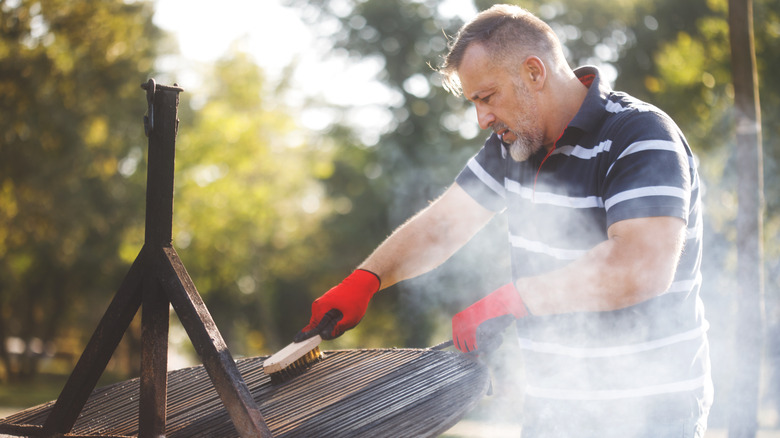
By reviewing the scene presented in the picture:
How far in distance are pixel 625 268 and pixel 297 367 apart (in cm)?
125

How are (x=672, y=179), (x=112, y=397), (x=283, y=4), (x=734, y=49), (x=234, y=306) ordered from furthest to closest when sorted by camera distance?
(x=234, y=306)
(x=283, y=4)
(x=734, y=49)
(x=112, y=397)
(x=672, y=179)

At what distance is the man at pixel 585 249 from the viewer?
158 centimetres

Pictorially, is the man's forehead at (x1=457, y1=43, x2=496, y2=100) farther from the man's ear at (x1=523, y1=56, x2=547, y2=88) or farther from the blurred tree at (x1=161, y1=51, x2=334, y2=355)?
the blurred tree at (x1=161, y1=51, x2=334, y2=355)

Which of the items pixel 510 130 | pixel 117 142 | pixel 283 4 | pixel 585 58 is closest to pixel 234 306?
pixel 117 142

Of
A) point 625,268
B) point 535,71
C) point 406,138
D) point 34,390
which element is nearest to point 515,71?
point 535,71

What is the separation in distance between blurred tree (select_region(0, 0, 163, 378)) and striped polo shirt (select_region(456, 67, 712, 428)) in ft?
38.6

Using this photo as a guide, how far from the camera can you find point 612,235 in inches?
63.7

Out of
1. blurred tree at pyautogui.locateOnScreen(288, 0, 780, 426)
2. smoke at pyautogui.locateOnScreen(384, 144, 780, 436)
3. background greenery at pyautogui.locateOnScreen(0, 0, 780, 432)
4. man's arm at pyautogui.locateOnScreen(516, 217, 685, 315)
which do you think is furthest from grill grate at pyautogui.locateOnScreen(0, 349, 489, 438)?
blurred tree at pyautogui.locateOnScreen(288, 0, 780, 426)

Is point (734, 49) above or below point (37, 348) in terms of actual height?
below

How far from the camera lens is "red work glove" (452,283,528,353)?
1827 millimetres

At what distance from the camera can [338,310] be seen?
223 cm

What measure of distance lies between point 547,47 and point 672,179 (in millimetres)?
650

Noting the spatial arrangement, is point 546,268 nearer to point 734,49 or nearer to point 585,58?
point 734,49

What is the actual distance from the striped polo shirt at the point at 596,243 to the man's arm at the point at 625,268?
0.04 meters
